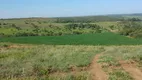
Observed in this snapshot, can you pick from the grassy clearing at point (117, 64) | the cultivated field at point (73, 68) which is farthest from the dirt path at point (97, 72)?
the grassy clearing at point (117, 64)

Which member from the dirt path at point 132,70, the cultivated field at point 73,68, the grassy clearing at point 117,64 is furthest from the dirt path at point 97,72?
the dirt path at point 132,70

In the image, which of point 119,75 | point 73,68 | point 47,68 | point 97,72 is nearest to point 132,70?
point 119,75

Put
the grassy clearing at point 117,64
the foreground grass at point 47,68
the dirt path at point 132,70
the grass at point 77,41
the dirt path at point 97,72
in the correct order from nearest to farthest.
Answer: the foreground grass at point 47,68 < the dirt path at point 97,72 < the grassy clearing at point 117,64 < the dirt path at point 132,70 < the grass at point 77,41

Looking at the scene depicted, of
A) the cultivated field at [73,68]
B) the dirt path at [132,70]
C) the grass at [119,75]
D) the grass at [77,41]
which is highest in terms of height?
the cultivated field at [73,68]

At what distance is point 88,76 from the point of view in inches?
554

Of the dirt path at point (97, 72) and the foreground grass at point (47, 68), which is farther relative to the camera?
the dirt path at point (97, 72)

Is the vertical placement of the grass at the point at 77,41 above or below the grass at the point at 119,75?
below

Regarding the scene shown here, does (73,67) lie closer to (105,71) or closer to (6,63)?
(105,71)

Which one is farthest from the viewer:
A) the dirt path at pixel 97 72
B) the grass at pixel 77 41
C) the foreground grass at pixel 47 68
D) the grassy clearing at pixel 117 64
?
the grass at pixel 77 41

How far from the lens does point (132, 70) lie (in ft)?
51.8

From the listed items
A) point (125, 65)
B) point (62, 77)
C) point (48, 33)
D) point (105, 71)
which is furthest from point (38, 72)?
point (48, 33)

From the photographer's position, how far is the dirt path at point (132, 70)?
14.7 meters

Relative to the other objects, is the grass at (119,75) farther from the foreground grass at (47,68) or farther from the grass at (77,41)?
the grass at (77,41)

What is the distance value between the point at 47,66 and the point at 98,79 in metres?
3.36
